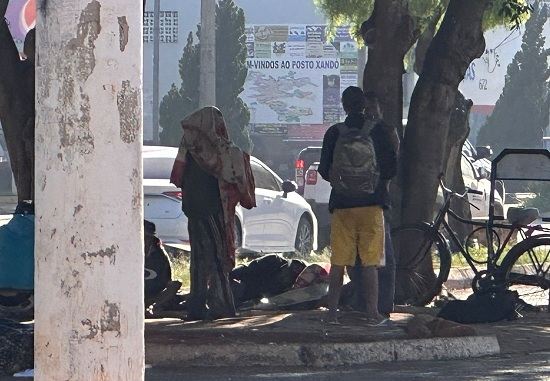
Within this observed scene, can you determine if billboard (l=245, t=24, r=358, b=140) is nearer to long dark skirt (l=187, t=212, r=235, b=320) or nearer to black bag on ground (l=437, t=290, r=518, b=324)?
black bag on ground (l=437, t=290, r=518, b=324)

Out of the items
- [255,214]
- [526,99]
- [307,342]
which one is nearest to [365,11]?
[255,214]

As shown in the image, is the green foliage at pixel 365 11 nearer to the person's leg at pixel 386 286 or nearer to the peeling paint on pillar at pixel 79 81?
the person's leg at pixel 386 286

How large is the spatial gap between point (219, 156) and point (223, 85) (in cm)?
3726

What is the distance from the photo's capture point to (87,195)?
3568mm

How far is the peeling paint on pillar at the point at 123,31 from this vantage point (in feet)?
11.9

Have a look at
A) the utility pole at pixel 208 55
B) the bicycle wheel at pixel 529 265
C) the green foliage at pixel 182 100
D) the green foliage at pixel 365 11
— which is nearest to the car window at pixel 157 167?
the green foliage at pixel 365 11

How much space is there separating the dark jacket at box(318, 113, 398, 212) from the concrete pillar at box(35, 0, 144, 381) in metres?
5.43

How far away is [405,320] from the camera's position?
9.52 metres

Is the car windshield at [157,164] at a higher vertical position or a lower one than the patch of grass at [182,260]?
higher

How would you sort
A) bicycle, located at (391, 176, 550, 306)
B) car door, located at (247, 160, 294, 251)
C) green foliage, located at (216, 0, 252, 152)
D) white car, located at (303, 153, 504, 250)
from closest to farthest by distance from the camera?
bicycle, located at (391, 176, 550, 306), car door, located at (247, 160, 294, 251), white car, located at (303, 153, 504, 250), green foliage, located at (216, 0, 252, 152)

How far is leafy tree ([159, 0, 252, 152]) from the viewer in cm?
4550

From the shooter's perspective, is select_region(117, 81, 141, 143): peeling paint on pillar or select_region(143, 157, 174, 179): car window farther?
select_region(143, 157, 174, 179): car window

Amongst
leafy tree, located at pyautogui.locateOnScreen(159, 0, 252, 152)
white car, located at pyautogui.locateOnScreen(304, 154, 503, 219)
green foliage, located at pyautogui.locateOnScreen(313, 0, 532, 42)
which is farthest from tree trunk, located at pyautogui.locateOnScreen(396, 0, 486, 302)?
leafy tree, located at pyautogui.locateOnScreen(159, 0, 252, 152)

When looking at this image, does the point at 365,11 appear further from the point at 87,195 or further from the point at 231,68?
the point at 231,68
